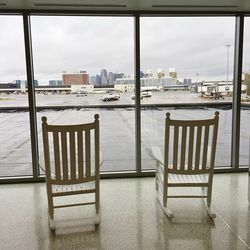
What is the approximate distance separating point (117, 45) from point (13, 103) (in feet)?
5.79

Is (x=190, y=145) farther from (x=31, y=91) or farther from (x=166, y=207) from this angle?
(x=31, y=91)

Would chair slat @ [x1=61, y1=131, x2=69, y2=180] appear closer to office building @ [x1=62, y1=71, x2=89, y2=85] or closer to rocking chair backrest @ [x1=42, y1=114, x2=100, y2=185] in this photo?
rocking chair backrest @ [x1=42, y1=114, x2=100, y2=185]

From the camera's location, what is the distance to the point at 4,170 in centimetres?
404

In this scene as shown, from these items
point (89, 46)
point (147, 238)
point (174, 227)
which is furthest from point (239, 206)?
point (89, 46)

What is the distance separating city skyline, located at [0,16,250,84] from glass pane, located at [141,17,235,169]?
1 centimetres

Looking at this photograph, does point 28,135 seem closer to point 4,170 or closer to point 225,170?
point 4,170

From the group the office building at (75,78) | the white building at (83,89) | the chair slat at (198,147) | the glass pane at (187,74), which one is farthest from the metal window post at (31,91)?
the chair slat at (198,147)

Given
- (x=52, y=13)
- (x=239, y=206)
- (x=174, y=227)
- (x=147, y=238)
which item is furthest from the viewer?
(x=52, y=13)

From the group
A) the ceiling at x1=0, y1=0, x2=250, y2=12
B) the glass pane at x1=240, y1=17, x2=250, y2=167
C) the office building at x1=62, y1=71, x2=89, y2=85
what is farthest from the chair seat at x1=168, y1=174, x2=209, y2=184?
the ceiling at x1=0, y1=0, x2=250, y2=12

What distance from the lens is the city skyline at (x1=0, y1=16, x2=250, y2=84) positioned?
389 cm

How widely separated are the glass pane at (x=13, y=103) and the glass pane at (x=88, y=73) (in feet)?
0.70

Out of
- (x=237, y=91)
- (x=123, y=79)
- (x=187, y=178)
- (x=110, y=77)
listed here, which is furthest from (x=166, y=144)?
(x=237, y=91)

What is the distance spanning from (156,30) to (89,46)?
1033 millimetres

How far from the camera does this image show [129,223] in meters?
2.70
